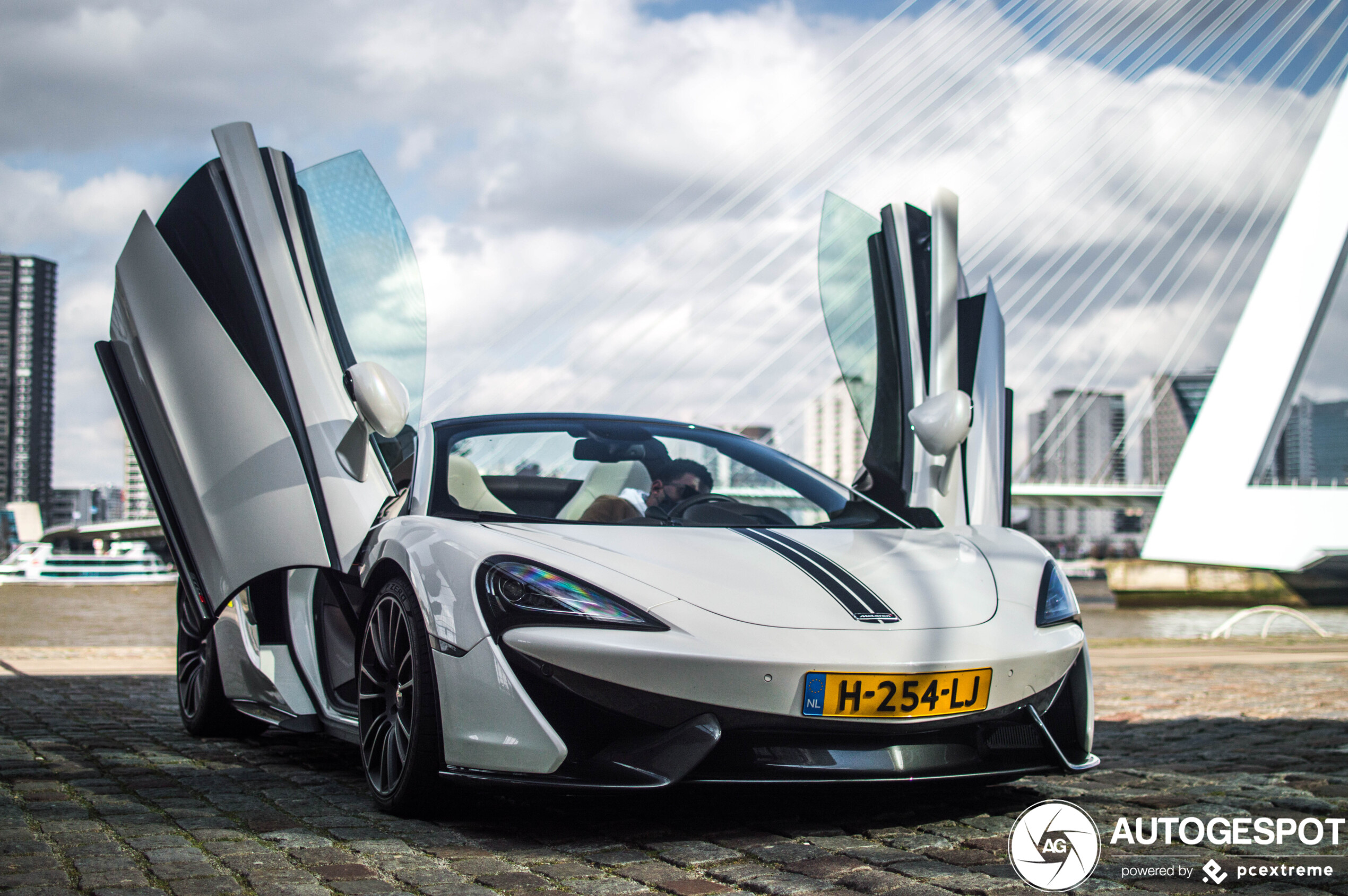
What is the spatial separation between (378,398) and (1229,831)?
2429mm

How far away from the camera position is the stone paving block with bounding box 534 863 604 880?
228 centimetres

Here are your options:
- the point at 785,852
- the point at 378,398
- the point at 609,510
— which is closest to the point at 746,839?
the point at 785,852

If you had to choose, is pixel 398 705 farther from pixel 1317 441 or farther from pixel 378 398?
pixel 1317 441

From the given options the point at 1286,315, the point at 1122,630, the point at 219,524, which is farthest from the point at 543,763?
the point at 1122,630

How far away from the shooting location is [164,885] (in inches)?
86.0

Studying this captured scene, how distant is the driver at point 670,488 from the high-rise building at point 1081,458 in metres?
30.0

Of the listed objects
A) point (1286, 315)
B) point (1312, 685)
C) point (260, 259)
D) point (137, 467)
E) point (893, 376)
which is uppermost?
point (1286, 315)

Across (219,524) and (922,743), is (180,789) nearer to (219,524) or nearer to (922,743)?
(219,524)

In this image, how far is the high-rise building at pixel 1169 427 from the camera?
178 ft

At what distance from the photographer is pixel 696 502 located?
11.5 ft

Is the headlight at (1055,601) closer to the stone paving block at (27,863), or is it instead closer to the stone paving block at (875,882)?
the stone paving block at (875,882)

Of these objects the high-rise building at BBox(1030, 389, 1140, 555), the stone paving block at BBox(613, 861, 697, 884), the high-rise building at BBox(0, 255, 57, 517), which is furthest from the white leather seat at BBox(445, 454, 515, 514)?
the high-rise building at BBox(0, 255, 57, 517)

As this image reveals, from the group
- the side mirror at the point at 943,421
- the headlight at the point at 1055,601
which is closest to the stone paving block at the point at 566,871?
the headlight at the point at 1055,601

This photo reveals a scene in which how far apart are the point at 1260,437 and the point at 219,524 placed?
21.4 metres
